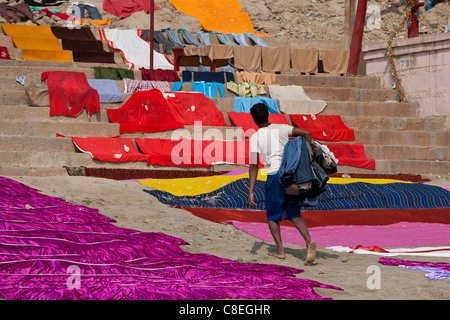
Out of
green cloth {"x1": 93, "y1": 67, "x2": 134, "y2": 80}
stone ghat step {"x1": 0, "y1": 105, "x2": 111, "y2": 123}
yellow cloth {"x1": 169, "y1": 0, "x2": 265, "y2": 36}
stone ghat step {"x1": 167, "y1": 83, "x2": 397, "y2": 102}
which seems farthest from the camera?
yellow cloth {"x1": 169, "y1": 0, "x2": 265, "y2": 36}

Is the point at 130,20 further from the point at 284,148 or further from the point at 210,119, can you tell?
the point at 284,148

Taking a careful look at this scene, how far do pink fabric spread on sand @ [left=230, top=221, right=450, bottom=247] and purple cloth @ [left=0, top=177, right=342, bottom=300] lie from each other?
1553mm

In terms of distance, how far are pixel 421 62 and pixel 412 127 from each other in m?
2.00

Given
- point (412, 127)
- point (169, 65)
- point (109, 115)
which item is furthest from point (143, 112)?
point (169, 65)

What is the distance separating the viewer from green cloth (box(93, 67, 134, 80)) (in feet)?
51.8

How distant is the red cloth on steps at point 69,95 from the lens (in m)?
13.2

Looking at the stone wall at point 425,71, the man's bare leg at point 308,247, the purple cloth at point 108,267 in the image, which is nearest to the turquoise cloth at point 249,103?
the stone wall at point 425,71

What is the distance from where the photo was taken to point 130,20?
2689 centimetres

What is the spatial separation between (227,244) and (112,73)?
10.6m

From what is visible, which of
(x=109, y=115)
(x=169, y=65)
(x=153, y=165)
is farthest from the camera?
(x=169, y=65)

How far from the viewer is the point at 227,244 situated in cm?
630

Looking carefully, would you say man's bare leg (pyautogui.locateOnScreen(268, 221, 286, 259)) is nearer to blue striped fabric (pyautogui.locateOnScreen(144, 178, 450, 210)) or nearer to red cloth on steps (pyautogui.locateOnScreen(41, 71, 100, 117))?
blue striped fabric (pyautogui.locateOnScreen(144, 178, 450, 210))

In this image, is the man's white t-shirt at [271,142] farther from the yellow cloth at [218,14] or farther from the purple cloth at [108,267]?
the yellow cloth at [218,14]

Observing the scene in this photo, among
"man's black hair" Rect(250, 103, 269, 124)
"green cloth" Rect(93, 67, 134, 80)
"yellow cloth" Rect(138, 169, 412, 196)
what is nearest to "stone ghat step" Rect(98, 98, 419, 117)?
"green cloth" Rect(93, 67, 134, 80)
